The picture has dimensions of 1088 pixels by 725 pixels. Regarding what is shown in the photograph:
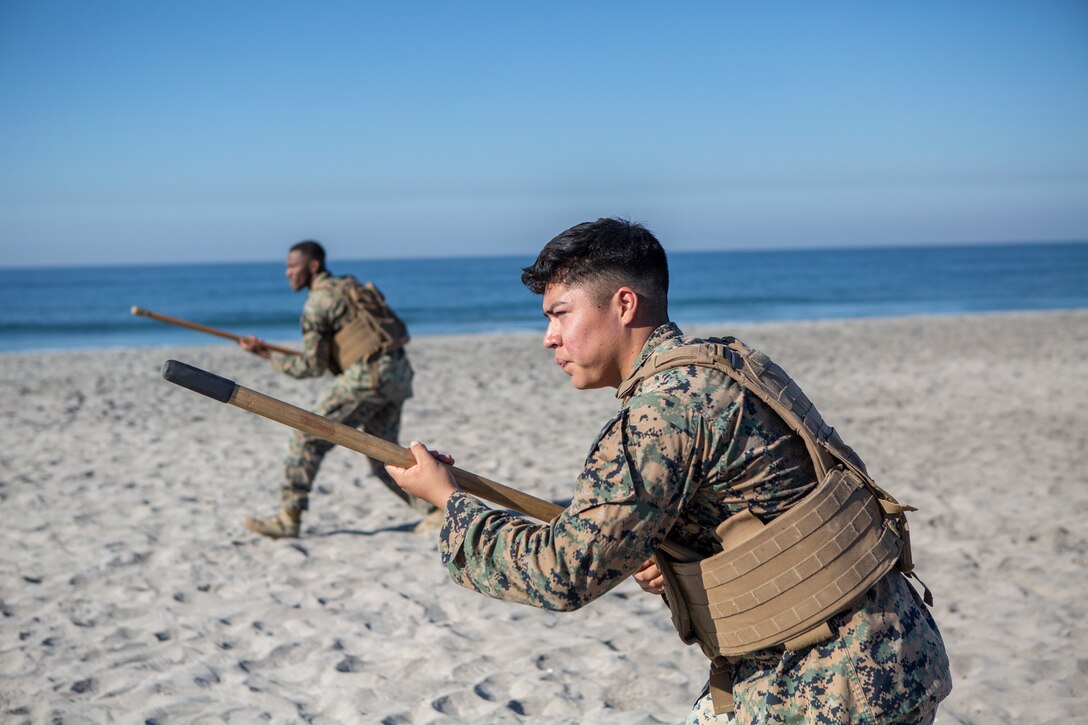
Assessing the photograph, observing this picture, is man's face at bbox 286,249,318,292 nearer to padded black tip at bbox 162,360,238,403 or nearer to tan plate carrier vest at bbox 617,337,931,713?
padded black tip at bbox 162,360,238,403

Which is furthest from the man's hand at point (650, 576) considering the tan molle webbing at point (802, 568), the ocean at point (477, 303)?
the ocean at point (477, 303)

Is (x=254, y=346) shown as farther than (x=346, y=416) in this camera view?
Yes

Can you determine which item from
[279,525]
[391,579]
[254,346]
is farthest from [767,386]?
[254,346]

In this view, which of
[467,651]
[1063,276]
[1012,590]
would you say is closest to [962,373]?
[1012,590]

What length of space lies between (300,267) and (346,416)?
1066 mm

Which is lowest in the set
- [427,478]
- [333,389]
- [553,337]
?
[333,389]

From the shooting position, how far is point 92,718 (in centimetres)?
418

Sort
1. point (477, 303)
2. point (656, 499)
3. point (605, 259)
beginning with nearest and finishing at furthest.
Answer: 1. point (656, 499)
2. point (605, 259)
3. point (477, 303)

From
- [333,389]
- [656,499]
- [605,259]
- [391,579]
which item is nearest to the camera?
[656,499]

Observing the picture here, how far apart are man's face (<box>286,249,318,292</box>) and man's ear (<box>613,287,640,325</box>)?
5.19 metres

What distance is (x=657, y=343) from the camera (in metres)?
2.18

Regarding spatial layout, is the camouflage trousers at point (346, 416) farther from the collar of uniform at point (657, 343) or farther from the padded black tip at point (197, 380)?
the collar of uniform at point (657, 343)

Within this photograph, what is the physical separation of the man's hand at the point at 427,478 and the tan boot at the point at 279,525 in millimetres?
4821

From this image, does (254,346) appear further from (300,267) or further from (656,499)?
(656,499)
